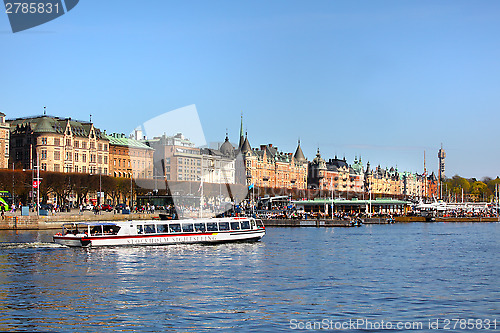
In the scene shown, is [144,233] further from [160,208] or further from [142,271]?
[160,208]

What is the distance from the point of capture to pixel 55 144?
141m

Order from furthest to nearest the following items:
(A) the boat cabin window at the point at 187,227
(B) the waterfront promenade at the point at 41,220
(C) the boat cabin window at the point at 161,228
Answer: (B) the waterfront promenade at the point at 41,220
(A) the boat cabin window at the point at 187,227
(C) the boat cabin window at the point at 161,228

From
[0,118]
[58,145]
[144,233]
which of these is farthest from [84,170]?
[144,233]

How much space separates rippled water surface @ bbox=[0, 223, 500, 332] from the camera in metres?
29.8

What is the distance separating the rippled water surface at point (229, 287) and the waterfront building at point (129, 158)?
10055 cm

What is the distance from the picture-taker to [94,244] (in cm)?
6138

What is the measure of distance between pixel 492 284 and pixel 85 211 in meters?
77.0

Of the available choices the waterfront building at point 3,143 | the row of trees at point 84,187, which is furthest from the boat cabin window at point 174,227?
the waterfront building at point 3,143

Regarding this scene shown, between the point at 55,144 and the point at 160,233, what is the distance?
275 feet

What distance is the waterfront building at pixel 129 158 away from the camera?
16088 centimetres

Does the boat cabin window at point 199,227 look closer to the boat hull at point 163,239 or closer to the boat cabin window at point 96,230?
the boat hull at point 163,239

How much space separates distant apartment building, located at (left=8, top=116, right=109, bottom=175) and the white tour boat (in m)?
77.6

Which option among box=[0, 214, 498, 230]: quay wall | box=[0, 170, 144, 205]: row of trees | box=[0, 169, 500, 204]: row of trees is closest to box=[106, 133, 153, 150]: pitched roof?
box=[0, 169, 500, 204]: row of trees

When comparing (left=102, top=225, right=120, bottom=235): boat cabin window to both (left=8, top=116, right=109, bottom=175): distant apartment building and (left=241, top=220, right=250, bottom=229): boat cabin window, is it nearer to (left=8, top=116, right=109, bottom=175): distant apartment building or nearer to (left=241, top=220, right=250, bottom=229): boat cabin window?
(left=241, top=220, right=250, bottom=229): boat cabin window
